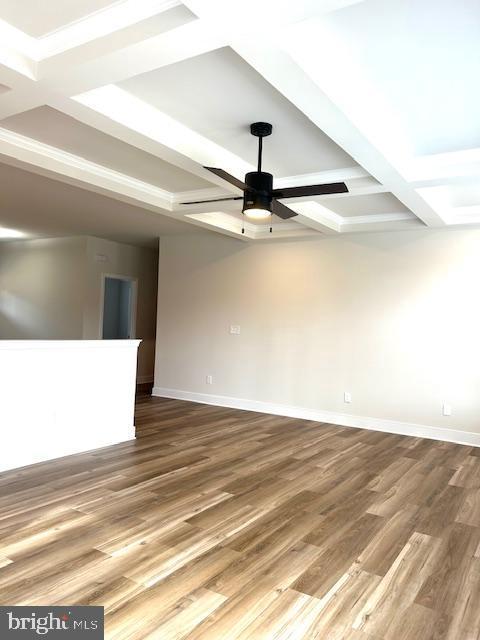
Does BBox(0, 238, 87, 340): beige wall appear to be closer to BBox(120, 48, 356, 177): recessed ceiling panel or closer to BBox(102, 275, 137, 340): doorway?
BBox(102, 275, 137, 340): doorway

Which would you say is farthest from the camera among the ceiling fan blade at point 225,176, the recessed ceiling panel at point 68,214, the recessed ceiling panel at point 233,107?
the recessed ceiling panel at point 68,214

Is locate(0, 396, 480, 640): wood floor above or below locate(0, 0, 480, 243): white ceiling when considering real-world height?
below

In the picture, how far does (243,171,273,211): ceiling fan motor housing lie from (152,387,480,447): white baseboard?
11.9 feet

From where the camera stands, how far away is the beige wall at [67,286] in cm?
827

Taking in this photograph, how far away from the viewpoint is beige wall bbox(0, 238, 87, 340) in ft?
27.2

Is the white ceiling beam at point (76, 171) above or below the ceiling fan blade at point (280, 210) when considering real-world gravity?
above

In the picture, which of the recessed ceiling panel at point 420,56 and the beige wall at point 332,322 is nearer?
the recessed ceiling panel at point 420,56

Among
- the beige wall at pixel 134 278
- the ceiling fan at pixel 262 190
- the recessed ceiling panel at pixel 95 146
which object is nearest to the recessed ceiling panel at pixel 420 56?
the ceiling fan at pixel 262 190

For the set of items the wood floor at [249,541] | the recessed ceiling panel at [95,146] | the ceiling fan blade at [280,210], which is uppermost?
the recessed ceiling panel at [95,146]

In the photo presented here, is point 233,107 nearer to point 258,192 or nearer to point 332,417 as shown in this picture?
point 258,192

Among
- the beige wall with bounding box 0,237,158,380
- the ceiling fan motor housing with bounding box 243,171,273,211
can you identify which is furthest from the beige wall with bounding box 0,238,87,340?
the ceiling fan motor housing with bounding box 243,171,273,211

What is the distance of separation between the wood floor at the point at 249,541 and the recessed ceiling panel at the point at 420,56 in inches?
104

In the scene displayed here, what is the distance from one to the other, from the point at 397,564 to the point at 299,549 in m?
0.52

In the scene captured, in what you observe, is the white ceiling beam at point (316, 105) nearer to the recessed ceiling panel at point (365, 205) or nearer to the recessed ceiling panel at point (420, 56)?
the recessed ceiling panel at point (420, 56)
